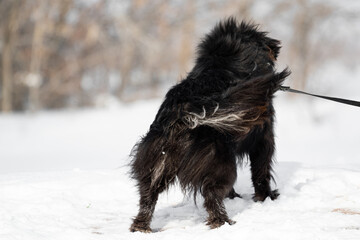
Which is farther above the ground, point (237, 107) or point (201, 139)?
point (237, 107)

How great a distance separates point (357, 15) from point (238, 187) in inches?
758

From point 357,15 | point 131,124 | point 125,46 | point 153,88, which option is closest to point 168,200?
point 131,124

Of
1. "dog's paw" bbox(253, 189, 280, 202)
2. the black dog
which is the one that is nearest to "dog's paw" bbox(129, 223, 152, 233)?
the black dog

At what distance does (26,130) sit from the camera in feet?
50.1

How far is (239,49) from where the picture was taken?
4270 millimetres

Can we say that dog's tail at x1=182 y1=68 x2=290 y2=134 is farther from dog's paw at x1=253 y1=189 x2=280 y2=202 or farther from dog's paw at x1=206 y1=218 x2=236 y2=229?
dog's paw at x1=253 y1=189 x2=280 y2=202

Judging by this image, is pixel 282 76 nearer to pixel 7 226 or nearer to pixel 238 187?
pixel 238 187

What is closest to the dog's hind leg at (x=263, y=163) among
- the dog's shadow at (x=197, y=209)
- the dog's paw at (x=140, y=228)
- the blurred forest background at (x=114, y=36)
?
the dog's shadow at (x=197, y=209)

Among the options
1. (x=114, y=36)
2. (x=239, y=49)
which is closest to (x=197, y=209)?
(x=239, y=49)

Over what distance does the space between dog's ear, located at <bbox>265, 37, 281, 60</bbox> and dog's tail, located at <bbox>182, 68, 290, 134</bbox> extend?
1.34m

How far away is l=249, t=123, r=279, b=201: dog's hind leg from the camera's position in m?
4.36

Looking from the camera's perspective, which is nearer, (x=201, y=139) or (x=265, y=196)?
(x=201, y=139)

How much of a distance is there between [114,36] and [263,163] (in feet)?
62.1

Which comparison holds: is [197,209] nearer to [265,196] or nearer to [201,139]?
[265,196]
